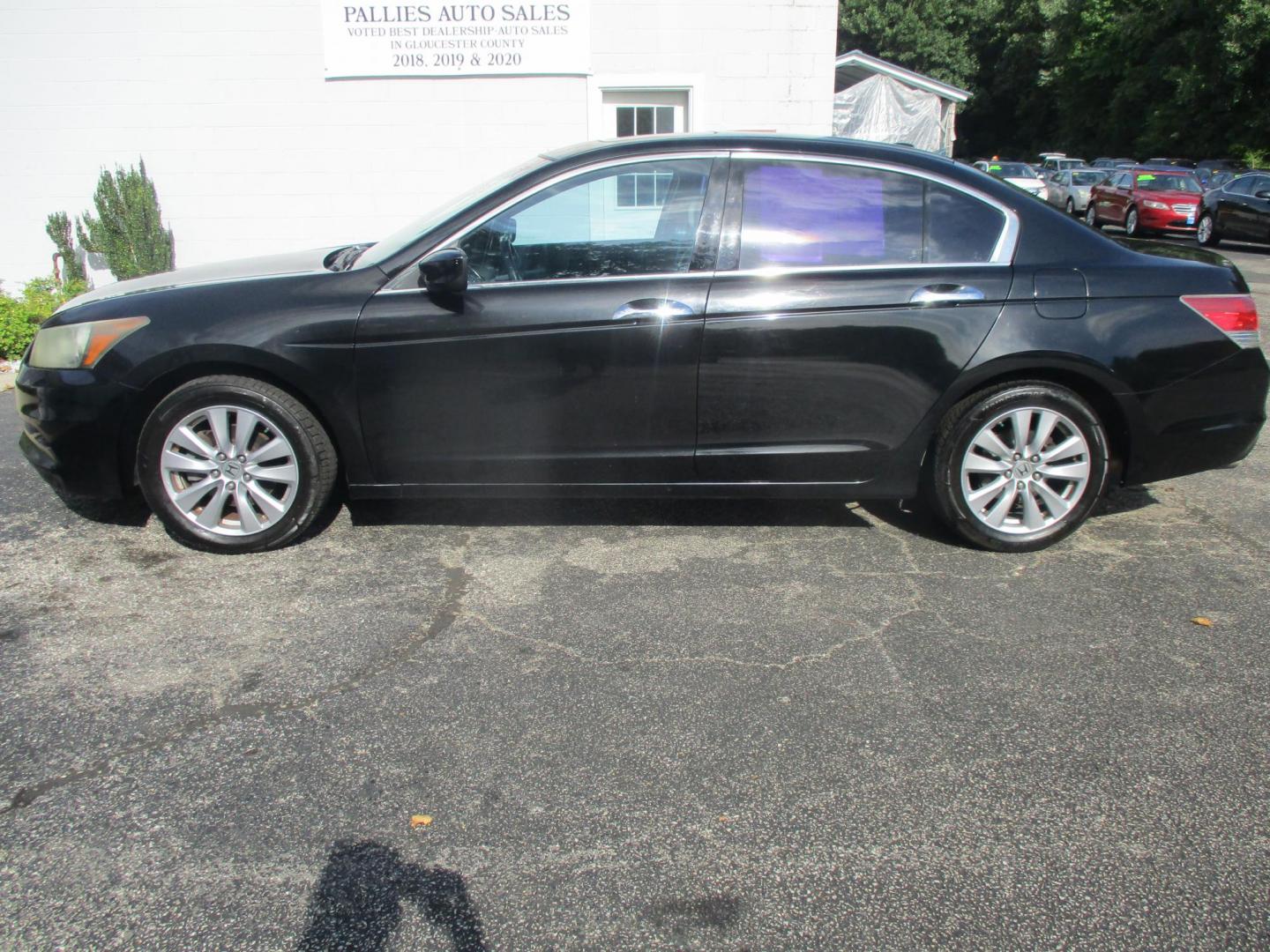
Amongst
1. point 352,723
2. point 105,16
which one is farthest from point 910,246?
point 105,16

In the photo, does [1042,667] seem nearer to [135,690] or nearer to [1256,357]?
[1256,357]

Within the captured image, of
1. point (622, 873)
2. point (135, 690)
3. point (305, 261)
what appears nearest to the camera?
point (622, 873)

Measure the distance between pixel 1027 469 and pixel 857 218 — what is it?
4.04ft

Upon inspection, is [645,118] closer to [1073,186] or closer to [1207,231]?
[1207,231]

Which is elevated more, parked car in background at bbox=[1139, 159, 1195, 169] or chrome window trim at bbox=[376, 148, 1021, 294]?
parked car in background at bbox=[1139, 159, 1195, 169]

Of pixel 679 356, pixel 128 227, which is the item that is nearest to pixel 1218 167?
pixel 128 227

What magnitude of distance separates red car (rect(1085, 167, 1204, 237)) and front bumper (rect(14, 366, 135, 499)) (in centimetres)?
2081

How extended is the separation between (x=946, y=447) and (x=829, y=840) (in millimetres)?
2111

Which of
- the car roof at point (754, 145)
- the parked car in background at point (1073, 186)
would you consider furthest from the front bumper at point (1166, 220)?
the car roof at point (754, 145)

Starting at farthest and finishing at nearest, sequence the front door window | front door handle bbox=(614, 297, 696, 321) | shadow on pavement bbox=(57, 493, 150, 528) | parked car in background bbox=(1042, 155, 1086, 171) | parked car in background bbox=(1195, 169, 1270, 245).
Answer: parked car in background bbox=(1042, 155, 1086, 171) → parked car in background bbox=(1195, 169, 1270, 245) → shadow on pavement bbox=(57, 493, 150, 528) → the front door window → front door handle bbox=(614, 297, 696, 321)

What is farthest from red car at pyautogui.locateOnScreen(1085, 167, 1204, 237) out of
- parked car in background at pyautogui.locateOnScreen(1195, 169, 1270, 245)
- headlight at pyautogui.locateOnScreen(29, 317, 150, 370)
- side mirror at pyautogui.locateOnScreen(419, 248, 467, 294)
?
headlight at pyautogui.locateOnScreen(29, 317, 150, 370)

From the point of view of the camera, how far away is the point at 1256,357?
4.25 m

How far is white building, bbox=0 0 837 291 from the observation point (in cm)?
973

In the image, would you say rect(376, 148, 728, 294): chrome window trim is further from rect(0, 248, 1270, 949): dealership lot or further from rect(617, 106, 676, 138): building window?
rect(617, 106, 676, 138): building window
